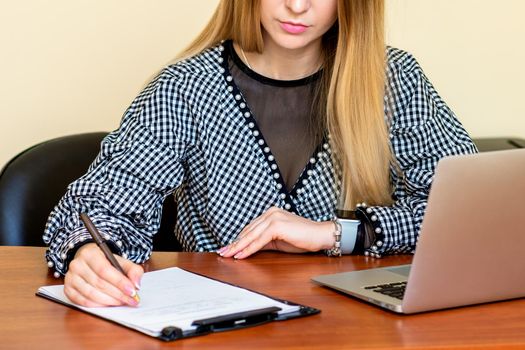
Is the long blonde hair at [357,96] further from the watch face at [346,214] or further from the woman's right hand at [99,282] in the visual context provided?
the woman's right hand at [99,282]

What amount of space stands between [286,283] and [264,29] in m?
0.69

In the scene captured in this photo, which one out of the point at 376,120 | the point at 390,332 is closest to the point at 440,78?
the point at 376,120

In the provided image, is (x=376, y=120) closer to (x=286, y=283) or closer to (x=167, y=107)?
(x=167, y=107)

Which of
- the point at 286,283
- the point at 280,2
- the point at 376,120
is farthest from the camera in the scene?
the point at 376,120

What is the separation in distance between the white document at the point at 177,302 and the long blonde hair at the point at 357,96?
1.78 ft

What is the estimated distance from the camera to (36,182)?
202 centimetres

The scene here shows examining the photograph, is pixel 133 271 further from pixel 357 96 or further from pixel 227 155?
pixel 357 96

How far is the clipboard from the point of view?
1167 mm

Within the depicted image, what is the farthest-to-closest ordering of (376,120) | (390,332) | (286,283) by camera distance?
(376,120) < (286,283) < (390,332)

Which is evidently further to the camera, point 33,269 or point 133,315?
point 33,269

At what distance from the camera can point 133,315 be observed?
124cm

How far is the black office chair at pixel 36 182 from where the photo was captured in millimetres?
1978

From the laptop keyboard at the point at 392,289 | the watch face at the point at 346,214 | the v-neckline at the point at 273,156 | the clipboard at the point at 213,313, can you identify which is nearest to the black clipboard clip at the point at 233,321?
the clipboard at the point at 213,313

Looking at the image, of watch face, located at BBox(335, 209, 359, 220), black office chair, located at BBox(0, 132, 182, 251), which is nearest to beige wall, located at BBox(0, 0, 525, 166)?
black office chair, located at BBox(0, 132, 182, 251)
